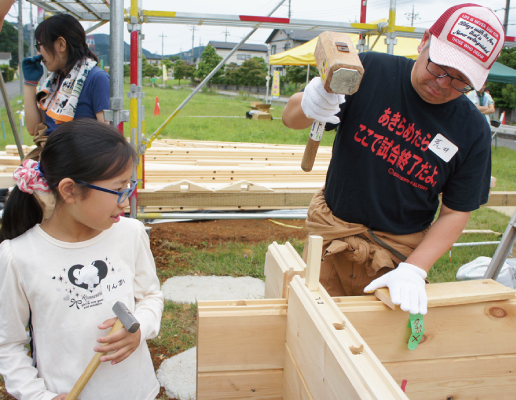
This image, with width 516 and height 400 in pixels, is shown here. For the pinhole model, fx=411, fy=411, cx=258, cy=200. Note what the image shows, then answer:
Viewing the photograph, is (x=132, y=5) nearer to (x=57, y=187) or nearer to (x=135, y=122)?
(x=135, y=122)

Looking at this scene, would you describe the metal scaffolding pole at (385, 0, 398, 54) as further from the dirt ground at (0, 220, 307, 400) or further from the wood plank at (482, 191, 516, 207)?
the dirt ground at (0, 220, 307, 400)

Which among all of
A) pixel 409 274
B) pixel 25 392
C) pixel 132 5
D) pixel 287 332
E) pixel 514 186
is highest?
pixel 132 5

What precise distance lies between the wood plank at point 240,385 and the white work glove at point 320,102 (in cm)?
100

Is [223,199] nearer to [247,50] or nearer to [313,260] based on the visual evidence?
[313,260]

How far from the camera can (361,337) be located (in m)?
1.25

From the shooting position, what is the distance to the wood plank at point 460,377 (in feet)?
4.75

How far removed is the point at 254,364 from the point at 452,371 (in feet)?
2.35

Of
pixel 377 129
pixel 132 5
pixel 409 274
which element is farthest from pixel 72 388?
pixel 132 5

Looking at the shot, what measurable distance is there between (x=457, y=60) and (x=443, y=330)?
3.29ft

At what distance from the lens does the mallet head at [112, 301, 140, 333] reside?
1.27 meters

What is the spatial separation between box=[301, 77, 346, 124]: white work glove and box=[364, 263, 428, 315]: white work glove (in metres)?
0.68

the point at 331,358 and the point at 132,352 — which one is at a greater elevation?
the point at 331,358

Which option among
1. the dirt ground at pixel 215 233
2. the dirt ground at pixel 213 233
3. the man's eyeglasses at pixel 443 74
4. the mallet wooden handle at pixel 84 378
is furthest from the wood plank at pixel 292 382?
the dirt ground at pixel 215 233

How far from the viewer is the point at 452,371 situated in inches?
58.1
